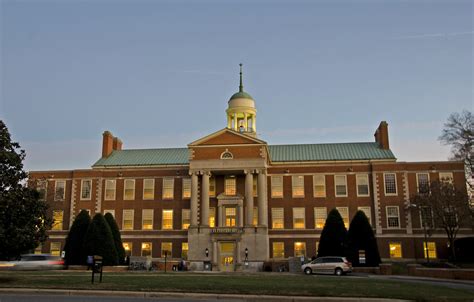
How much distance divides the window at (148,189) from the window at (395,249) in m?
30.9

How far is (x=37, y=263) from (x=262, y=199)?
26360 mm

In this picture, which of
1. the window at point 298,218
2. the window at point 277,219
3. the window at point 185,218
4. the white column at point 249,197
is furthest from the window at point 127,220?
the window at point 298,218

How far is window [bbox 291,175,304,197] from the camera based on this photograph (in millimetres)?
65938

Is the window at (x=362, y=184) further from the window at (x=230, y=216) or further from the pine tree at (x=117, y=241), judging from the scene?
the pine tree at (x=117, y=241)

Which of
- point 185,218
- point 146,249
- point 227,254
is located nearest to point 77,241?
point 146,249

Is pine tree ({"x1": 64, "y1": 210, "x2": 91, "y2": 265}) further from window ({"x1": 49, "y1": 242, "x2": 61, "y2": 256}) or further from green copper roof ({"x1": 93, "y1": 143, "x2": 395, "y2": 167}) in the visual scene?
green copper roof ({"x1": 93, "y1": 143, "x2": 395, "y2": 167})

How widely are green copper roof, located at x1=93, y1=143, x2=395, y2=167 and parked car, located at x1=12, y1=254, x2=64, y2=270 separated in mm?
24117

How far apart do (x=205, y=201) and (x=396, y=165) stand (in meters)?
24.4

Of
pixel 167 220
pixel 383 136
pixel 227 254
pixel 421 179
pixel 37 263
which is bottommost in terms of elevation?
pixel 37 263

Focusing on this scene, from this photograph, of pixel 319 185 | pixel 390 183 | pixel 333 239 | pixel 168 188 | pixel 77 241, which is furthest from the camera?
pixel 168 188

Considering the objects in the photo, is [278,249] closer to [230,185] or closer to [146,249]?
[230,185]

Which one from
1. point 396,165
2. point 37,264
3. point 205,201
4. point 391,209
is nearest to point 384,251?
point 391,209

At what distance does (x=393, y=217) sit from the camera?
6334 cm

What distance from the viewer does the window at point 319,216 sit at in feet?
212
